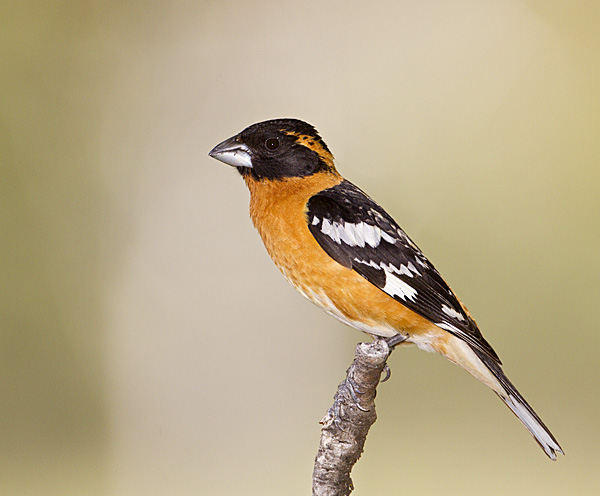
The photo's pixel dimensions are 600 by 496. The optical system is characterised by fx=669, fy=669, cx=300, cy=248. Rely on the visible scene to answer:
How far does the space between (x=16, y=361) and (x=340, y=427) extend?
3041 mm

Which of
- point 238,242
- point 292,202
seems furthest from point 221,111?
point 292,202

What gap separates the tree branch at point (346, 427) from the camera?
176cm

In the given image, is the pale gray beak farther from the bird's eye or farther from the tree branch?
the tree branch

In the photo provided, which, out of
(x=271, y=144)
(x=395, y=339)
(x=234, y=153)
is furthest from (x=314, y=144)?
(x=395, y=339)

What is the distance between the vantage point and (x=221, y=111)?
397cm

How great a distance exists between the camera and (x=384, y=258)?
1.91m

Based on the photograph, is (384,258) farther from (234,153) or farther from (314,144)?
(234,153)

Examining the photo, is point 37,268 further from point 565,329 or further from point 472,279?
point 565,329

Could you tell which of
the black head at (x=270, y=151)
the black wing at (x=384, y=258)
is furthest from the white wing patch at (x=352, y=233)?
the black head at (x=270, y=151)

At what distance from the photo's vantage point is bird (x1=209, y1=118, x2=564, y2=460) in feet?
6.15

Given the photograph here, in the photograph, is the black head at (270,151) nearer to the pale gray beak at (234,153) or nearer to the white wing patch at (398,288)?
the pale gray beak at (234,153)

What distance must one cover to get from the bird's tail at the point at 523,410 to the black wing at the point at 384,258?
0.11 ft

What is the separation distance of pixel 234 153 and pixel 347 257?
1.62ft

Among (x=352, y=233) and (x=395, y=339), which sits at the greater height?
(x=352, y=233)
